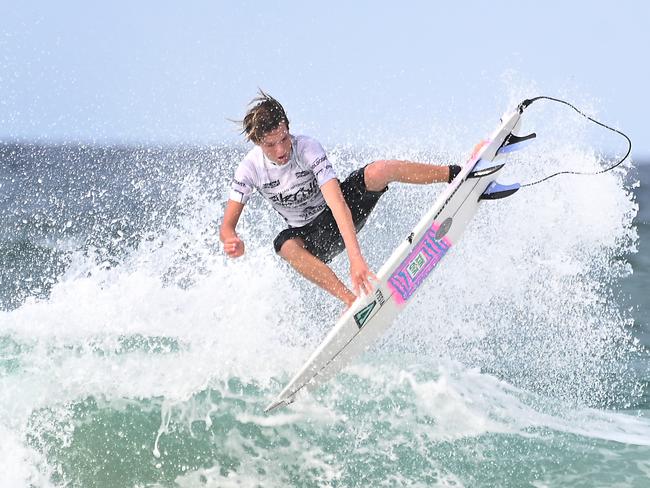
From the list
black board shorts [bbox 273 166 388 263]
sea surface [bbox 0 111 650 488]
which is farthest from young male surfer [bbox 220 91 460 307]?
sea surface [bbox 0 111 650 488]

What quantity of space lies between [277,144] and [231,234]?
28.9 inches

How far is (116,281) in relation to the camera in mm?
8383

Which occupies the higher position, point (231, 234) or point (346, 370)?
point (231, 234)

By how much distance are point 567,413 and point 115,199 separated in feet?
84.1

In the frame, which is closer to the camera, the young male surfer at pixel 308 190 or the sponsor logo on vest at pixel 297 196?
the young male surfer at pixel 308 190

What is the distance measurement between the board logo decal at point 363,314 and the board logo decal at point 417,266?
8.8 inches

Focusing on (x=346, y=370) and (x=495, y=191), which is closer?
(x=495, y=191)

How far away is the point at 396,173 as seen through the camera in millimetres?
5957

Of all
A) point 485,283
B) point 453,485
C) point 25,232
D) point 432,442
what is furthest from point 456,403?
point 25,232

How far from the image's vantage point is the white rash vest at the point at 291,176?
5719mm

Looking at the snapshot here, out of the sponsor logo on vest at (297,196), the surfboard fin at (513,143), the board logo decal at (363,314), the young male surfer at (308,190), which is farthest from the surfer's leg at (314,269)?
the surfboard fin at (513,143)

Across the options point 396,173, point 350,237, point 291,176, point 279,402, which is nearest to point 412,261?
point 396,173

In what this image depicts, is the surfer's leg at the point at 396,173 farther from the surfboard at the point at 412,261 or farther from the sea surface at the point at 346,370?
the sea surface at the point at 346,370

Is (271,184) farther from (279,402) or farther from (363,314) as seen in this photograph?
(279,402)
